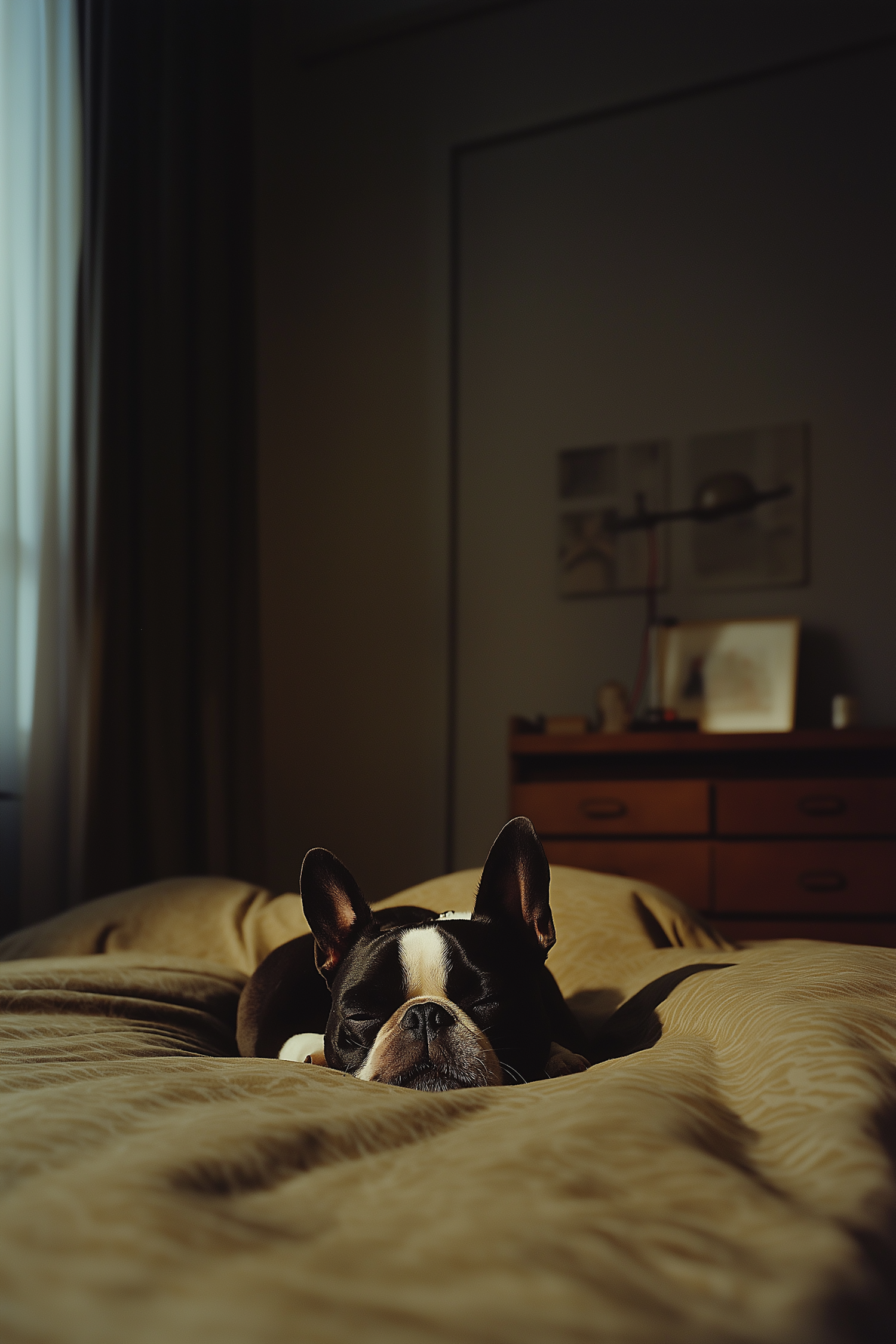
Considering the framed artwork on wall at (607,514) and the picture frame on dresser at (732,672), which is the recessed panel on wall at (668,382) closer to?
the framed artwork on wall at (607,514)

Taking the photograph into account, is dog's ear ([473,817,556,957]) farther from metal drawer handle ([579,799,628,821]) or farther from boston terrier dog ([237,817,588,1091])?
metal drawer handle ([579,799,628,821])

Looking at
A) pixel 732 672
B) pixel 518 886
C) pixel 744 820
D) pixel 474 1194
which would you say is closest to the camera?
pixel 474 1194

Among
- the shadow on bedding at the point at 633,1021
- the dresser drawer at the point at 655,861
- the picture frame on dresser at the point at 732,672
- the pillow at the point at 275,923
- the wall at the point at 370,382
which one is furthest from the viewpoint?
the wall at the point at 370,382

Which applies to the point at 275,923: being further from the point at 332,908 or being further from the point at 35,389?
the point at 35,389

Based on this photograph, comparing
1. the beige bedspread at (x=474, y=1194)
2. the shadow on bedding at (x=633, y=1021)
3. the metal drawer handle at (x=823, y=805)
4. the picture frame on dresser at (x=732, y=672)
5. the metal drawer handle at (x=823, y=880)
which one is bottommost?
the metal drawer handle at (x=823, y=880)

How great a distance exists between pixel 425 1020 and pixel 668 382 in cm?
274

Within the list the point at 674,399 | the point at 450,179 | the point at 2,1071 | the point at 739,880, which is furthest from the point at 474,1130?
the point at 450,179

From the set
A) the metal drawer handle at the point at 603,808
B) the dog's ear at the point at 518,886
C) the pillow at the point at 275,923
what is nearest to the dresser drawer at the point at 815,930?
the metal drawer handle at the point at 603,808

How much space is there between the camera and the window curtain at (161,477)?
2.46 m

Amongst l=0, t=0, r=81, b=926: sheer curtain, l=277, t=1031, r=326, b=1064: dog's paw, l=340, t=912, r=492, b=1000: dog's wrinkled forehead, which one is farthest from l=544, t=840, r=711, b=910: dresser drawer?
l=340, t=912, r=492, b=1000: dog's wrinkled forehead

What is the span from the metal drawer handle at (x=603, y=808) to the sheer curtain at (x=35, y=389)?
134 centimetres

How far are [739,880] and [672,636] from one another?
0.82 m

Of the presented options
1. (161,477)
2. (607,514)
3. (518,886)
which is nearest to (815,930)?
(607,514)

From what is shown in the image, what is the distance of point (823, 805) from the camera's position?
2.44 meters
